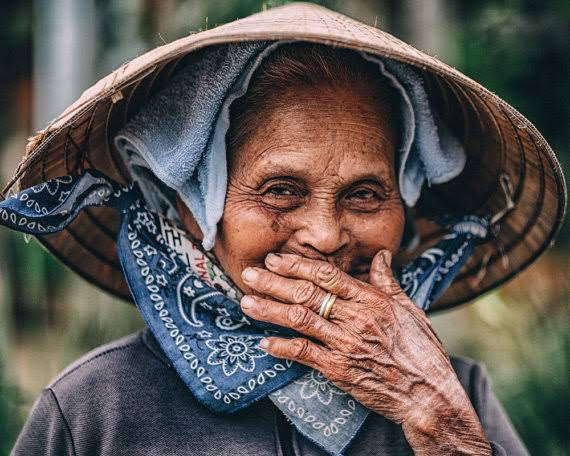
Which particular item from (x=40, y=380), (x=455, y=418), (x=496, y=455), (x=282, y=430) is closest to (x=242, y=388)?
(x=282, y=430)

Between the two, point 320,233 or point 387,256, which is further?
point 387,256

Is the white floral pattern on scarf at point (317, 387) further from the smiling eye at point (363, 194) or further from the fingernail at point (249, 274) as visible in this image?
the smiling eye at point (363, 194)

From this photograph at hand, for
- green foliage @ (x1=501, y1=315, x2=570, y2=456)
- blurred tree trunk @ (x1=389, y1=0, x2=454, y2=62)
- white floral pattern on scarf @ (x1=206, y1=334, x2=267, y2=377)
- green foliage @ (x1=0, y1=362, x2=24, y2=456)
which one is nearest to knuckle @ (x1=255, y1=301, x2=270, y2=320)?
white floral pattern on scarf @ (x1=206, y1=334, x2=267, y2=377)

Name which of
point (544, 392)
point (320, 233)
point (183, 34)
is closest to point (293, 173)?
point (320, 233)

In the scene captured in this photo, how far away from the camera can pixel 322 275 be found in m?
1.67

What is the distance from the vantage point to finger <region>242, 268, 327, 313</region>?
167cm

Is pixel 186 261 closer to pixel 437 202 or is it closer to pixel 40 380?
pixel 437 202

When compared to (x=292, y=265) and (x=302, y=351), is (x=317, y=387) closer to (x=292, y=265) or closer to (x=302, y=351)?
(x=302, y=351)

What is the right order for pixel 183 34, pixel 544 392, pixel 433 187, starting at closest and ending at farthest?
pixel 433 187 → pixel 544 392 → pixel 183 34

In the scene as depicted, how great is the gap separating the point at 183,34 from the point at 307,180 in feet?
8.78

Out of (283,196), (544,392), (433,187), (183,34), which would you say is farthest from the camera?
(183,34)

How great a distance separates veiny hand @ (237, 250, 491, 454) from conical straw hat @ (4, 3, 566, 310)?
1.71 feet

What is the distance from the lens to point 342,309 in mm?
1672

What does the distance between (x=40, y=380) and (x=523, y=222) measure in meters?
2.58
